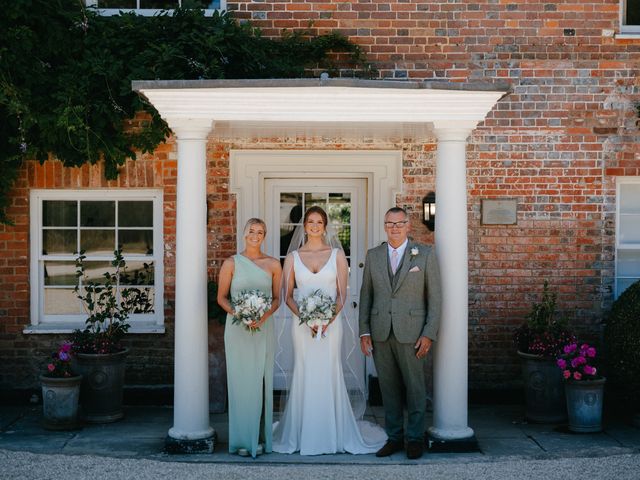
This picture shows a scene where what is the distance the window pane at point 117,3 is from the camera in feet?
28.8

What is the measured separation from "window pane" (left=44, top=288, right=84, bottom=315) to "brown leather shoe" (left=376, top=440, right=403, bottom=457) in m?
3.72

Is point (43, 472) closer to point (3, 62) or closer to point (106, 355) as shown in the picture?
point (106, 355)

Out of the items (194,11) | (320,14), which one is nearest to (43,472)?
(194,11)

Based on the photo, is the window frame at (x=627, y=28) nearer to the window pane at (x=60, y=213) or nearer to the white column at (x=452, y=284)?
the white column at (x=452, y=284)

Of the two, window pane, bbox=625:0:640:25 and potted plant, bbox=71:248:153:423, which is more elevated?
window pane, bbox=625:0:640:25

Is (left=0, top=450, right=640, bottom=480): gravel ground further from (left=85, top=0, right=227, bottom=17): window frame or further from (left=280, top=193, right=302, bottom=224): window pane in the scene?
(left=85, top=0, right=227, bottom=17): window frame

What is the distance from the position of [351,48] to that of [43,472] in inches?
194

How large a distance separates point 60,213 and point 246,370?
123 inches

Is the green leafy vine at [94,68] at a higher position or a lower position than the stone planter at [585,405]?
higher

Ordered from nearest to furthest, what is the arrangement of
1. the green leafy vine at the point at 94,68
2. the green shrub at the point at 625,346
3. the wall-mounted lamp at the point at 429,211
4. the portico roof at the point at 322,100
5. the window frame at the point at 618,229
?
1. the portico roof at the point at 322,100
2. the green shrub at the point at 625,346
3. the green leafy vine at the point at 94,68
4. the wall-mounted lamp at the point at 429,211
5. the window frame at the point at 618,229

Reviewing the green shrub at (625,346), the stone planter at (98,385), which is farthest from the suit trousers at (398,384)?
the stone planter at (98,385)

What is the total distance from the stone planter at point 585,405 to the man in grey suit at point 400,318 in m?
→ 1.59

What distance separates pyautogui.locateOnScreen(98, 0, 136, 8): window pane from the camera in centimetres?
879

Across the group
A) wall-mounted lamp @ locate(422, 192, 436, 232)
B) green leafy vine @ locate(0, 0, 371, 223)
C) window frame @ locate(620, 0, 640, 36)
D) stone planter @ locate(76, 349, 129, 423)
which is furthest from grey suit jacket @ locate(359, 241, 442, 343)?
window frame @ locate(620, 0, 640, 36)
